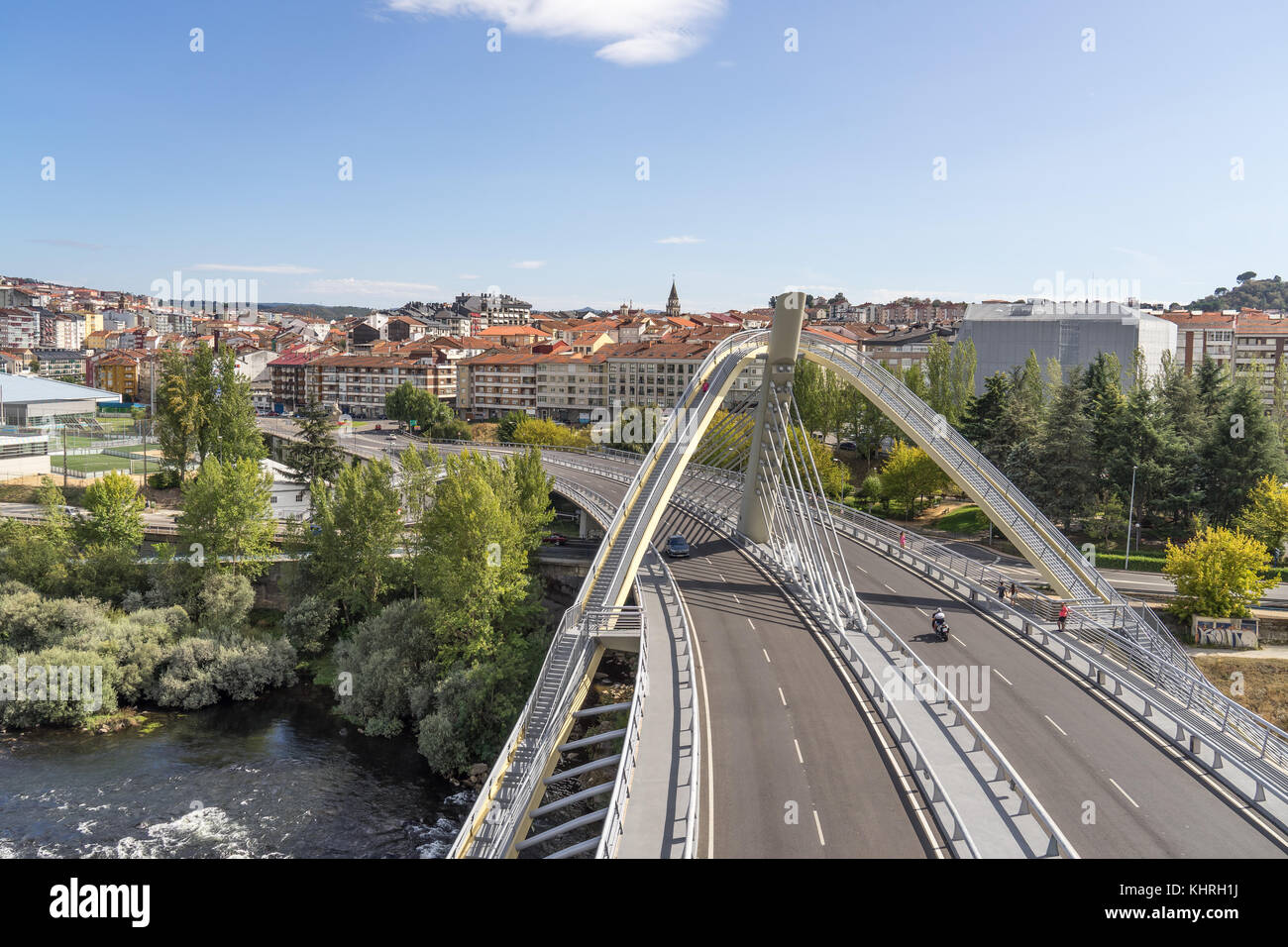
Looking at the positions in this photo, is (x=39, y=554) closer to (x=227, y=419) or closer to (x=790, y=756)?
(x=227, y=419)

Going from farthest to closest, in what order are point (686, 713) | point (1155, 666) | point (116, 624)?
point (116, 624), point (1155, 666), point (686, 713)

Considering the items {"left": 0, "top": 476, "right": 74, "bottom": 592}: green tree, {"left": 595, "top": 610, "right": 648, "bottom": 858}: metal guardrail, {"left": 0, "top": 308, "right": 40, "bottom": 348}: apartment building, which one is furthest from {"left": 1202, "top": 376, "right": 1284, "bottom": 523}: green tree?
{"left": 0, "top": 308, "right": 40, "bottom": 348}: apartment building

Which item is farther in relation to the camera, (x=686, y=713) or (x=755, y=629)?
(x=755, y=629)

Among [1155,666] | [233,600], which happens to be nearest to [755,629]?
[1155,666]

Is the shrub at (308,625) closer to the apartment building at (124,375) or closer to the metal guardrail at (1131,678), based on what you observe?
the metal guardrail at (1131,678)

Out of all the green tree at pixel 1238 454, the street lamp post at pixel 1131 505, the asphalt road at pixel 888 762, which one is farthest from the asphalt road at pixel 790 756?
the green tree at pixel 1238 454

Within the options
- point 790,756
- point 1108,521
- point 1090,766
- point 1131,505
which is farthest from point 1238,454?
point 790,756

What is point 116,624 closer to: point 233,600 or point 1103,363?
point 233,600
